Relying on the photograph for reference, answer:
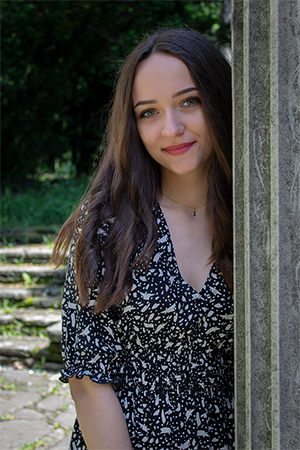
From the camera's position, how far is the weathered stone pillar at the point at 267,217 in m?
0.76

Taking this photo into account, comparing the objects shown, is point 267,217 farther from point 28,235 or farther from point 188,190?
point 28,235

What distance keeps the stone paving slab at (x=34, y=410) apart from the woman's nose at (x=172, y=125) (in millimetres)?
2228

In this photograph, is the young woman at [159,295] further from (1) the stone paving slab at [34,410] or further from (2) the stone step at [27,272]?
(2) the stone step at [27,272]

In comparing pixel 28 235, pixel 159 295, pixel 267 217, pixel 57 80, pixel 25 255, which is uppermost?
pixel 57 80

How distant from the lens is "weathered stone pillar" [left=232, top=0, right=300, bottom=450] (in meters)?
0.76

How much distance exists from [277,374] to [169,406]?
2.01 feet

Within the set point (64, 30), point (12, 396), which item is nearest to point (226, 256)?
point (12, 396)

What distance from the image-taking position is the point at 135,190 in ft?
4.69

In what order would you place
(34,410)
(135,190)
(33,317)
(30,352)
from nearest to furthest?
1. (135,190)
2. (34,410)
3. (30,352)
4. (33,317)

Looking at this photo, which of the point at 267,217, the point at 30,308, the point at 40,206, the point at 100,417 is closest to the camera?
the point at 267,217

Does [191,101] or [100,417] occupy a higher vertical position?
[191,101]

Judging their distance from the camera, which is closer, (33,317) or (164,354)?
(164,354)

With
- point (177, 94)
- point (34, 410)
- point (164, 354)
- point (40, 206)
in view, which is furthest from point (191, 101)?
point (40, 206)

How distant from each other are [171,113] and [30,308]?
3.48 m
